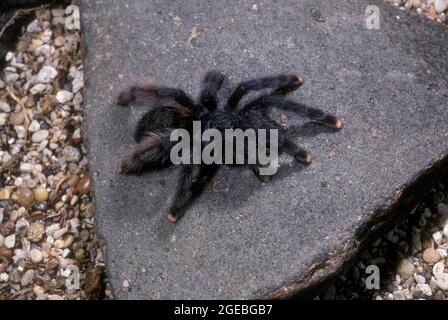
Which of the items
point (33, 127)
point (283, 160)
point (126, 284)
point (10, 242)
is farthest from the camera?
point (33, 127)

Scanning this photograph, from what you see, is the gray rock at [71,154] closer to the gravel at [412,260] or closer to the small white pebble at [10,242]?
the small white pebble at [10,242]

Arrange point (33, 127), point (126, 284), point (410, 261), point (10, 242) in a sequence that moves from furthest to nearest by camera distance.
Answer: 1. point (33, 127)
2. point (10, 242)
3. point (410, 261)
4. point (126, 284)

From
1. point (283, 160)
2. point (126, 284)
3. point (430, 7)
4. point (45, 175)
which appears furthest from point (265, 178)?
point (430, 7)

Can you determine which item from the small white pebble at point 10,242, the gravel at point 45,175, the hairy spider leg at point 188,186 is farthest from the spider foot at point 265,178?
the small white pebble at point 10,242

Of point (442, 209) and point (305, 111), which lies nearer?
point (305, 111)

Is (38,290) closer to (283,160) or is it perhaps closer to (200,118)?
(200,118)
